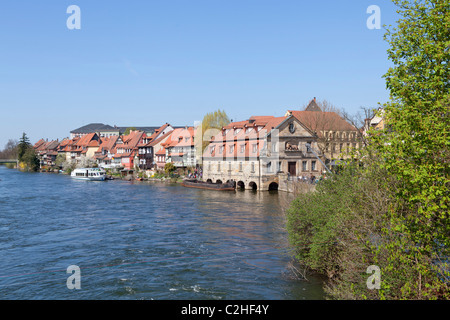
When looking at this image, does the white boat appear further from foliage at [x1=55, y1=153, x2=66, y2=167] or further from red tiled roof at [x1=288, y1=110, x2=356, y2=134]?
red tiled roof at [x1=288, y1=110, x2=356, y2=134]

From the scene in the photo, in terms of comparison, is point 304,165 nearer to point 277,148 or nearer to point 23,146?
point 277,148

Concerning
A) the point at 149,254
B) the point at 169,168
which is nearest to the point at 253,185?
the point at 169,168

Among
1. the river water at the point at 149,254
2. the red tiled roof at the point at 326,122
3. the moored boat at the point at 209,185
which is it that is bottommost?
the river water at the point at 149,254

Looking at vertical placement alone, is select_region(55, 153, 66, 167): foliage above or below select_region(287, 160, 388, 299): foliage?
above

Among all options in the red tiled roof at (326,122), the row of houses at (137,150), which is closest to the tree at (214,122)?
the row of houses at (137,150)

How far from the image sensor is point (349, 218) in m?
14.3

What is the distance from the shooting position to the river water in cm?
1798

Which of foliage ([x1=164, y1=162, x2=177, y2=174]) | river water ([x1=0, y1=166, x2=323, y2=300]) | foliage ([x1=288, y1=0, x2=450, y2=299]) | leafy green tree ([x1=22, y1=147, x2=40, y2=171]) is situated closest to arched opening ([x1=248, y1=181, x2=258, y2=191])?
river water ([x1=0, y1=166, x2=323, y2=300])

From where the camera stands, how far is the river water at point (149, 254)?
18.0 metres

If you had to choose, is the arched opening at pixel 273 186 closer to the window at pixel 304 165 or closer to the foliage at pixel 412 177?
the window at pixel 304 165

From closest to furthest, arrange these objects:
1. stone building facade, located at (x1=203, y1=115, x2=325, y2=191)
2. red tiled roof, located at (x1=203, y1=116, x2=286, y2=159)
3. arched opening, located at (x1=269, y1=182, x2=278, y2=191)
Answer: stone building facade, located at (x1=203, y1=115, x2=325, y2=191) < arched opening, located at (x1=269, y1=182, x2=278, y2=191) < red tiled roof, located at (x1=203, y1=116, x2=286, y2=159)

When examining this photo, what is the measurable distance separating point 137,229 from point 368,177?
21.4m

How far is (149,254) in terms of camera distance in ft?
78.4
